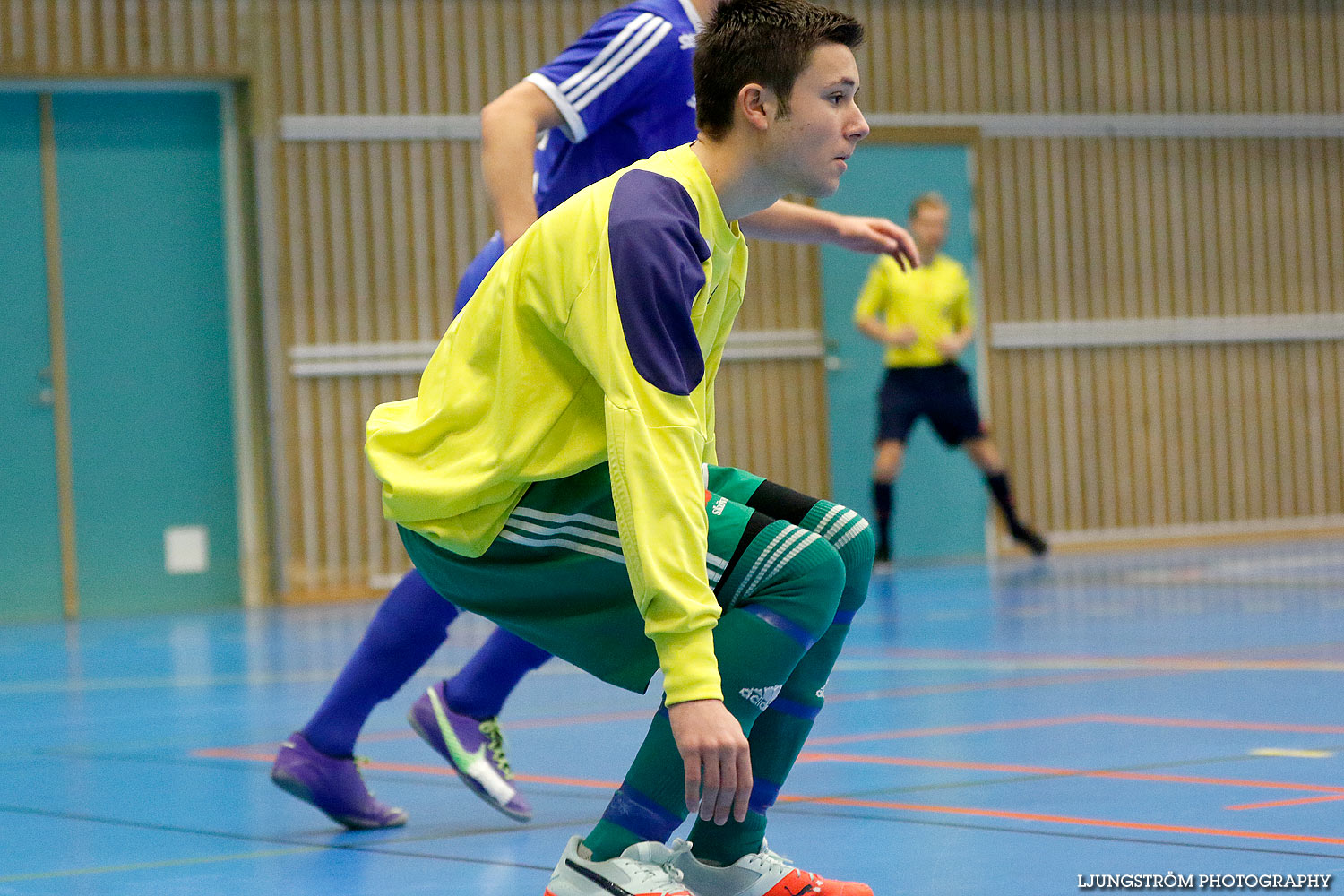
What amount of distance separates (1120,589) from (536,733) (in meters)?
4.15

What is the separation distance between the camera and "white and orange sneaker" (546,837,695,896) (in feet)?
6.54

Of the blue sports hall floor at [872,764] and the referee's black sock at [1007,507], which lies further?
the referee's black sock at [1007,507]

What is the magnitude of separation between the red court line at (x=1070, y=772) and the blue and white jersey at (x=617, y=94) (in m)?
1.17

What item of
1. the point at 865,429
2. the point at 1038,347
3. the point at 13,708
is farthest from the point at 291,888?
the point at 1038,347

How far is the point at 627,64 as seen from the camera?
Result: 298 centimetres

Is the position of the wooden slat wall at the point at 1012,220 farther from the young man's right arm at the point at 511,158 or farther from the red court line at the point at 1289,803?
the red court line at the point at 1289,803

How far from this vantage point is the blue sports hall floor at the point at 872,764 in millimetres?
2510

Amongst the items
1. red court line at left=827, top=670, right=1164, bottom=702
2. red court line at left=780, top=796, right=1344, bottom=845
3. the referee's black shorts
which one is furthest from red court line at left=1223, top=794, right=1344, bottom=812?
the referee's black shorts

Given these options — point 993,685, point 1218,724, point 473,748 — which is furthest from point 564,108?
point 993,685

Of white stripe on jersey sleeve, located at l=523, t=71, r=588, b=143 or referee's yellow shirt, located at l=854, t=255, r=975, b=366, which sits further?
referee's yellow shirt, located at l=854, t=255, r=975, b=366

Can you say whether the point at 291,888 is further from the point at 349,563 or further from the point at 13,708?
the point at 349,563

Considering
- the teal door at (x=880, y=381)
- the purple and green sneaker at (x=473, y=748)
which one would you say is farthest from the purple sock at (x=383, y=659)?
the teal door at (x=880, y=381)

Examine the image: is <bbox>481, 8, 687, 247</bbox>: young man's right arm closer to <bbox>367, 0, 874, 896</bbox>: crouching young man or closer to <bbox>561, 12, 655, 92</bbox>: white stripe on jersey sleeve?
<bbox>561, 12, 655, 92</bbox>: white stripe on jersey sleeve

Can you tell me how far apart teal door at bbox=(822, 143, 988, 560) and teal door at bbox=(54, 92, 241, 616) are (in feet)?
11.8
